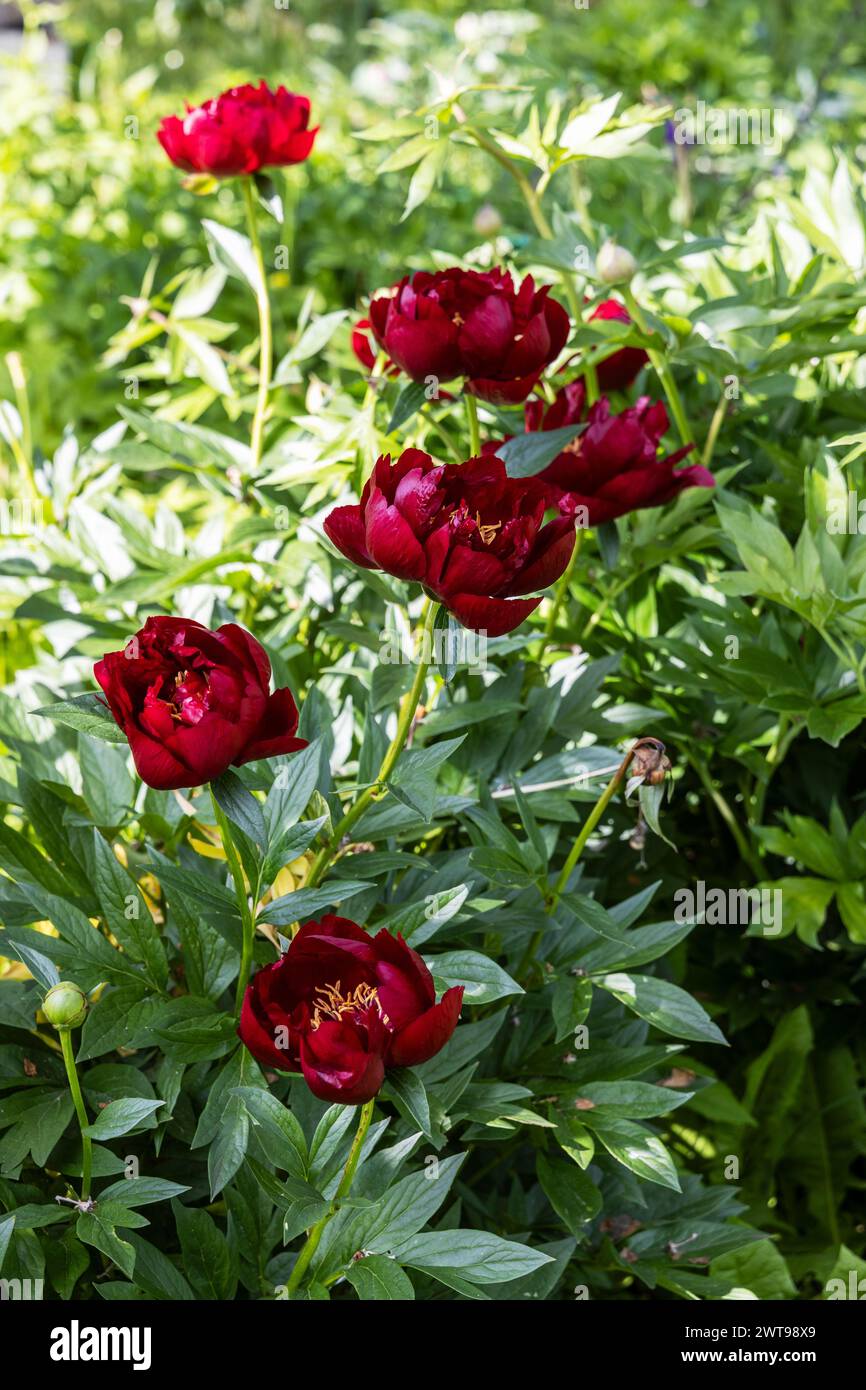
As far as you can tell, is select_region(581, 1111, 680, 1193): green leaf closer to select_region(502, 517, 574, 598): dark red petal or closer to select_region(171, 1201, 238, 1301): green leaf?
select_region(171, 1201, 238, 1301): green leaf

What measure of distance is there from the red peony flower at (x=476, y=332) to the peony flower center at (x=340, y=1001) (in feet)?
1.58

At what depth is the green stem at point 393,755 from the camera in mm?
906

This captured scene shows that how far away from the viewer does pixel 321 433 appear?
53.8 inches

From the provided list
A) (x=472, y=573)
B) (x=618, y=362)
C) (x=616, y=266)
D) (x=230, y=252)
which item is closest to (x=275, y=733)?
(x=472, y=573)

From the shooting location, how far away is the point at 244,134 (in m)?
1.35

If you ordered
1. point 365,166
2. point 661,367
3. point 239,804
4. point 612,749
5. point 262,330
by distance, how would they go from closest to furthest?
1. point 239,804
2. point 612,749
3. point 661,367
4. point 262,330
5. point 365,166

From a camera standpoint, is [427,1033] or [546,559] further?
[546,559]

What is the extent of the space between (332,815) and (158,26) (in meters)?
5.57

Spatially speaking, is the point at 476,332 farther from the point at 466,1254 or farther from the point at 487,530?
the point at 466,1254

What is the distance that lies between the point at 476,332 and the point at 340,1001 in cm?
50

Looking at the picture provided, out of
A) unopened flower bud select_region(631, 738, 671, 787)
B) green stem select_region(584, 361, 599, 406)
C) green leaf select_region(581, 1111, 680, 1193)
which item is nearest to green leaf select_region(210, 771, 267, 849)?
unopened flower bud select_region(631, 738, 671, 787)

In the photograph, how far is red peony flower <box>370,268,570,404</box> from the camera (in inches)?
39.8

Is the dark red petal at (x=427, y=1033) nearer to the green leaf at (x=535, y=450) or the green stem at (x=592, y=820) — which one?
the green stem at (x=592, y=820)

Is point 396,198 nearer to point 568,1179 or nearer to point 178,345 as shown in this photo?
point 178,345
